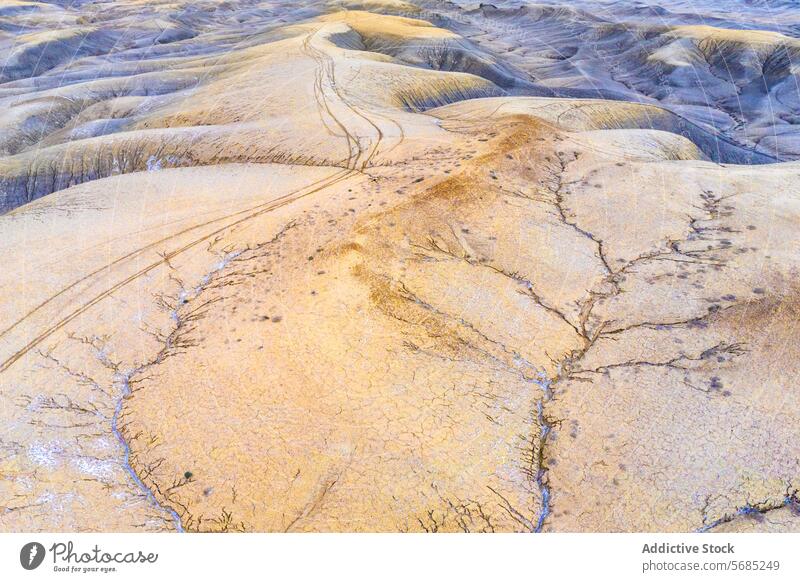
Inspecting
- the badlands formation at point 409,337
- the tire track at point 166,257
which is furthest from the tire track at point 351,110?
the tire track at point 166,257

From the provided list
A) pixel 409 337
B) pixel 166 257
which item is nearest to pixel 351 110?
pixel 166 257

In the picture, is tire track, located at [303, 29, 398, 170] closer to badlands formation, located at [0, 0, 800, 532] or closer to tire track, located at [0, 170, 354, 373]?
badlands formation, located at [0, 0, 800, 532]

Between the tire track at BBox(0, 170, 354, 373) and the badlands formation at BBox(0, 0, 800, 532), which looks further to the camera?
the tire track at BBox(0, 170, 354, 373)

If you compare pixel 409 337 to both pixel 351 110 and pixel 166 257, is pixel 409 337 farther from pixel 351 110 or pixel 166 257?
pixel 351 110

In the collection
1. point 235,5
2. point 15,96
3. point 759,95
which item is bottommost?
point 759,95

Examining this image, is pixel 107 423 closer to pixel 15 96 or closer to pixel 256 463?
pixel 256 463

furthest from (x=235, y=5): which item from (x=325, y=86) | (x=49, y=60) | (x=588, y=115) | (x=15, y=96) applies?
(x=588, y=115)

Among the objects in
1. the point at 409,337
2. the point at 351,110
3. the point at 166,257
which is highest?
the point at 351,110

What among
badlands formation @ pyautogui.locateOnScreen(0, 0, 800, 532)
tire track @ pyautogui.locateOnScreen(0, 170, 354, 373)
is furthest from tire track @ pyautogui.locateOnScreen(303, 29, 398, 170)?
tire track @ pyautogui.locateOnScreen(0, 170, 354, 373)
